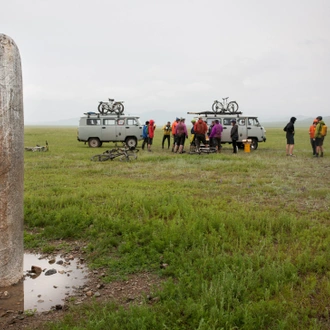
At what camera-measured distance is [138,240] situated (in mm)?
5070

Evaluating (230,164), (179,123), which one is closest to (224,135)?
(179,123)

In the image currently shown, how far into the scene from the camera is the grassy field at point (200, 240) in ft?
10.8

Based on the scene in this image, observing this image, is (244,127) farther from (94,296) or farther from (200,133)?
(94,296)

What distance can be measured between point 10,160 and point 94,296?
1754 millimetres

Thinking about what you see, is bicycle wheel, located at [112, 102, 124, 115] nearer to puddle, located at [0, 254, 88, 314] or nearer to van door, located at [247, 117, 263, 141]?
van door, located at [247, 117, 263, 141]

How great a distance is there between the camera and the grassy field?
3.30 meters

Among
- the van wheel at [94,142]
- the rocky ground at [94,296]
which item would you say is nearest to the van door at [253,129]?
the van wheel at [94,142]

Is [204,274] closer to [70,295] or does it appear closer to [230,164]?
[70,295]

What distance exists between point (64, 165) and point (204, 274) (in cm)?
949

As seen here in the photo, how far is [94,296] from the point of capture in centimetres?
379

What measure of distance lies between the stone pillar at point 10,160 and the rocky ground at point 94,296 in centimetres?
39

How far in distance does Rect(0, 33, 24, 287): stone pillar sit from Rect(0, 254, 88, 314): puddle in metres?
0.20

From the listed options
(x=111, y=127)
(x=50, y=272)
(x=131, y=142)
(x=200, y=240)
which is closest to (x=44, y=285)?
(x=50, y=272)

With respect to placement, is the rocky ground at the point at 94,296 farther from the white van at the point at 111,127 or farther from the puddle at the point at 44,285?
the white van at the point at 111,127
